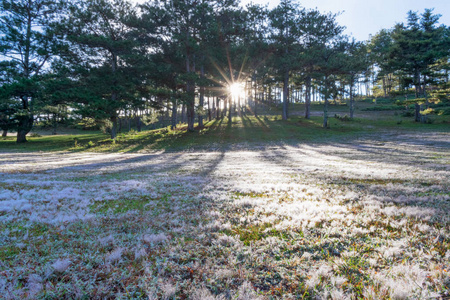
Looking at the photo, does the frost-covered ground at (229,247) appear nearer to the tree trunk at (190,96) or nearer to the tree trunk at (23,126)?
the tree trunk at (190,96)

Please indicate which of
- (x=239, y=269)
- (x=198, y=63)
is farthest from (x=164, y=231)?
(x=198, y=63)

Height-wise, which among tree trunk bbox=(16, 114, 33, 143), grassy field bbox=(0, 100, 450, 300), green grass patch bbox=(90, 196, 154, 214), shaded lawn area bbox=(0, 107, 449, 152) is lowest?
green grass patch bbox=(90, 196, 154, 214)

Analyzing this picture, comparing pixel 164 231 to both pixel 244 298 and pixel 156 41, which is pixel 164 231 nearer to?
pixel 244 298

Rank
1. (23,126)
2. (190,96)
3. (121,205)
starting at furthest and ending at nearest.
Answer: (23,126), (190,96), (121,205)

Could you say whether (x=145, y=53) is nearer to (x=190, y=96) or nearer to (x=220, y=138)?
(x=190, y=96)

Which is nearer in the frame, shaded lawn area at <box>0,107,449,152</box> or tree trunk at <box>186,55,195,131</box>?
shaded lawn area at <box>0,107,449,152</box>

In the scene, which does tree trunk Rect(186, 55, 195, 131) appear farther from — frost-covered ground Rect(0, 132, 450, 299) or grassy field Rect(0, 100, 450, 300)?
frost-covered ground Rect(0, 132, 450, 299)

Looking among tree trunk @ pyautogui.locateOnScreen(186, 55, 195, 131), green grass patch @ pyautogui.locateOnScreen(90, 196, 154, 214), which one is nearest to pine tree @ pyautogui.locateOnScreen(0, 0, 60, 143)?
tree trunk @ pyautogui.locateOnScreen(186, 55, 195, 131)

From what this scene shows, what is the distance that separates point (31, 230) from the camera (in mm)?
4020

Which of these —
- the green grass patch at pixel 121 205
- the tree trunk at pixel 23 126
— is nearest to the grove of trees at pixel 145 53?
the tree trunk at pixel 23 126

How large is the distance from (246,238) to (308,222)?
1430 millimetres

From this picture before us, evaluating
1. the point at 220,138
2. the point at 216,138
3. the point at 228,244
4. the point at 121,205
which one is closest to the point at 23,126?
the point at 216,138

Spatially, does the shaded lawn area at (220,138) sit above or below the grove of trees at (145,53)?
below

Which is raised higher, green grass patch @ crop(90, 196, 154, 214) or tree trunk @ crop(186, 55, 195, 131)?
tree trunk @ crop(186, 55, 195, 131)
